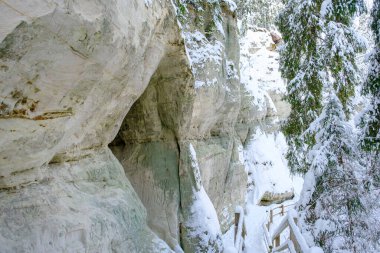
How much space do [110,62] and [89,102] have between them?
1.99 ft

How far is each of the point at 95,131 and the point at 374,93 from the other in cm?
446

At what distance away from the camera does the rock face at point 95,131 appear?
293cm

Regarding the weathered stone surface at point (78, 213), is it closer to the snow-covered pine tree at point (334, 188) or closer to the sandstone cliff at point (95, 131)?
the sandstone cliff at point (95, 131)

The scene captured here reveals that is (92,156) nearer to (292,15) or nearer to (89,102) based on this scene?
(89,102)

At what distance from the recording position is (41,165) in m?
3.65

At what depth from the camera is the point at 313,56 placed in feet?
27.6

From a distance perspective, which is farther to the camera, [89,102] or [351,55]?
[351,55]

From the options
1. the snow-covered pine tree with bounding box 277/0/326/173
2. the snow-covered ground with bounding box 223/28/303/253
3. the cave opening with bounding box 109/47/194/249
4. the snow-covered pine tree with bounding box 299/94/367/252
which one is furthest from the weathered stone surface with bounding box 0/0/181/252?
the snow-covered ground with bounding box 223/28/303/253

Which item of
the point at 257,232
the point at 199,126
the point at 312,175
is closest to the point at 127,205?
the point at 312,175

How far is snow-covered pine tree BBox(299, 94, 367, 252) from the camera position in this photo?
6.06m

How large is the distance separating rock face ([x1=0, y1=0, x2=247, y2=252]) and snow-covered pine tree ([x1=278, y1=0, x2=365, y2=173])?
3.26 meters

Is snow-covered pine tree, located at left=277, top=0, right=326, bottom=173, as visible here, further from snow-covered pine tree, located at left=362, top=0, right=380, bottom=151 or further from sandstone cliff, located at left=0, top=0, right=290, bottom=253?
sandstone cliff, located at left=0, top=0, right=290, bottom=253

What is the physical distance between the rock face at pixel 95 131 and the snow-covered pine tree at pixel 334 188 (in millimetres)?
2242

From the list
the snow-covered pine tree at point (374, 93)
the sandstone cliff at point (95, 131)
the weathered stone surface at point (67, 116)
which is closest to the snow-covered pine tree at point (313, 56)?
the snow-covered pine tree at point (374, 93)
